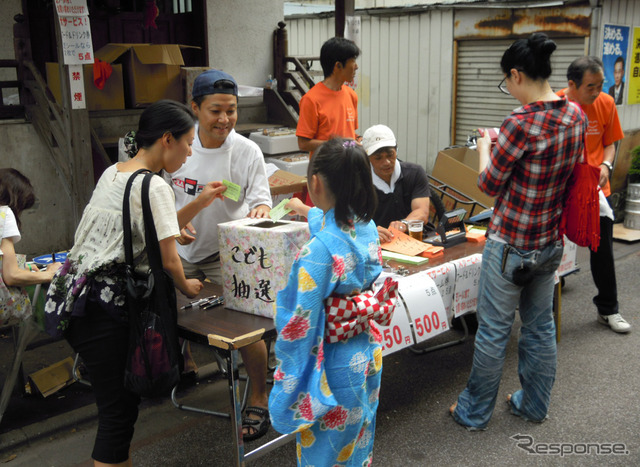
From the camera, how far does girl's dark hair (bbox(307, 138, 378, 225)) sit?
7.57 feet

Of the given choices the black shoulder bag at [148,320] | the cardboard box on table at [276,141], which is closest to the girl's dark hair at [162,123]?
the black shoulder bag at [148,320]

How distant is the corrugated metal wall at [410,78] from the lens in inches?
395

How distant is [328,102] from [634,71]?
5.61m

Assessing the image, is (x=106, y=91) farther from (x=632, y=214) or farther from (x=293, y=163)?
(x=632, y=214)

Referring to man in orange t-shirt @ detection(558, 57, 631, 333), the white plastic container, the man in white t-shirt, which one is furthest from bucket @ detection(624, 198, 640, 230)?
the man in white t-shirt

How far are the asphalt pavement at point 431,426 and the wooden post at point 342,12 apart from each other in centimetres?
365

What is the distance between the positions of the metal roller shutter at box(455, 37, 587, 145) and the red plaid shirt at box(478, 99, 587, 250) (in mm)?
6245

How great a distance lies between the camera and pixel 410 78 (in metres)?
10.5

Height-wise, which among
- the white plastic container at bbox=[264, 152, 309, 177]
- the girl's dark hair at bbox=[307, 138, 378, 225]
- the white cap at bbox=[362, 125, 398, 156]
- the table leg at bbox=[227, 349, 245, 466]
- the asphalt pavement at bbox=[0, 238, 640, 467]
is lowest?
the asphalt pavement at bbox=[0, 238, 640, 467]

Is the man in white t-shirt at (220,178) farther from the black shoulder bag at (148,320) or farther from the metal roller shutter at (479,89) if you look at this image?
the metal roller shutter at (479,89)

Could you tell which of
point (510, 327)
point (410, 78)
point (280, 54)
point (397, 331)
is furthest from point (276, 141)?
point (510, 327)

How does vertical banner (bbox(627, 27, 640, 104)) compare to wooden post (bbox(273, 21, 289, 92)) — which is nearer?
vertical banner (bbox(627, 27, 640, 104))

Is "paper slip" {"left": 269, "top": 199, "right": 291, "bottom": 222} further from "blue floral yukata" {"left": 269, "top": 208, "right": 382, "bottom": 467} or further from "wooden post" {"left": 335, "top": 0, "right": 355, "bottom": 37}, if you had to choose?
"wooden post" {"left": 335, "top": 0, "right": 355, "bottom": 37}

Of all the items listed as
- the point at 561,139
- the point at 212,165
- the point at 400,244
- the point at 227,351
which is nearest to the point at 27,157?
the point at 212,165
